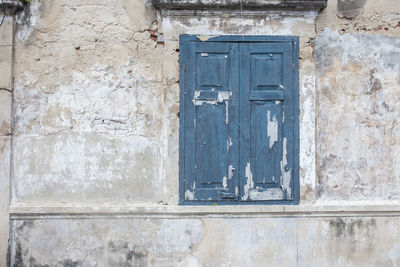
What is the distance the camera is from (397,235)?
13.8 feet

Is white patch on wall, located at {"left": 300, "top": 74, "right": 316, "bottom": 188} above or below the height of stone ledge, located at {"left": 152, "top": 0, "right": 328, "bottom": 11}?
below

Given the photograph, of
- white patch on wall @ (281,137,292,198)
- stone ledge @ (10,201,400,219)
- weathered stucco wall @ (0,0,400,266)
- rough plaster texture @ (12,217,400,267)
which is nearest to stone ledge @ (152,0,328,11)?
weathered stucco wall @ (0,0,400,266)

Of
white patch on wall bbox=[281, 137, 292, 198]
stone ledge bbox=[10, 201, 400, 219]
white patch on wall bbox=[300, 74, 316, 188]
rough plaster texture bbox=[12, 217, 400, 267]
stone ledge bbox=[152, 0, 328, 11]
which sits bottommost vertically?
rough plaster texture bbox=[12, 217, 400, 267]

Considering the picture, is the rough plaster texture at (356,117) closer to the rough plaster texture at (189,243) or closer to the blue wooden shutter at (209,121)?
the rough plaster texture at (189,243)

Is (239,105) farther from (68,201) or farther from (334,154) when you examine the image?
(68,201)

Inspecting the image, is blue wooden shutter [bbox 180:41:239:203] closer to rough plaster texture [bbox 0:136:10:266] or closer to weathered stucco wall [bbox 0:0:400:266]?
weathered stucco wall [bbox 0:0:400:266]

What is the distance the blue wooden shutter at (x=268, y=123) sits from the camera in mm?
4195

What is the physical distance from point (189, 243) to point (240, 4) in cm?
236

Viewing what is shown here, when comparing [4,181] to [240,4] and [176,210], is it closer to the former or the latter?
[176,210]

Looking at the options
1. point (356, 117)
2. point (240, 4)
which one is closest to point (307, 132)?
point (356, 117)

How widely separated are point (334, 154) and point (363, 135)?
35 cm

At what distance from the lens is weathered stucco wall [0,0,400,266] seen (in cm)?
415

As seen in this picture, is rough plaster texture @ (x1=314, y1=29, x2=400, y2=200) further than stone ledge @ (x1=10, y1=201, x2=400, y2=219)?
Yes

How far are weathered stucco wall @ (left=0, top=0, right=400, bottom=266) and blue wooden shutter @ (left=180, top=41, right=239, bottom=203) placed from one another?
0.13 metres
